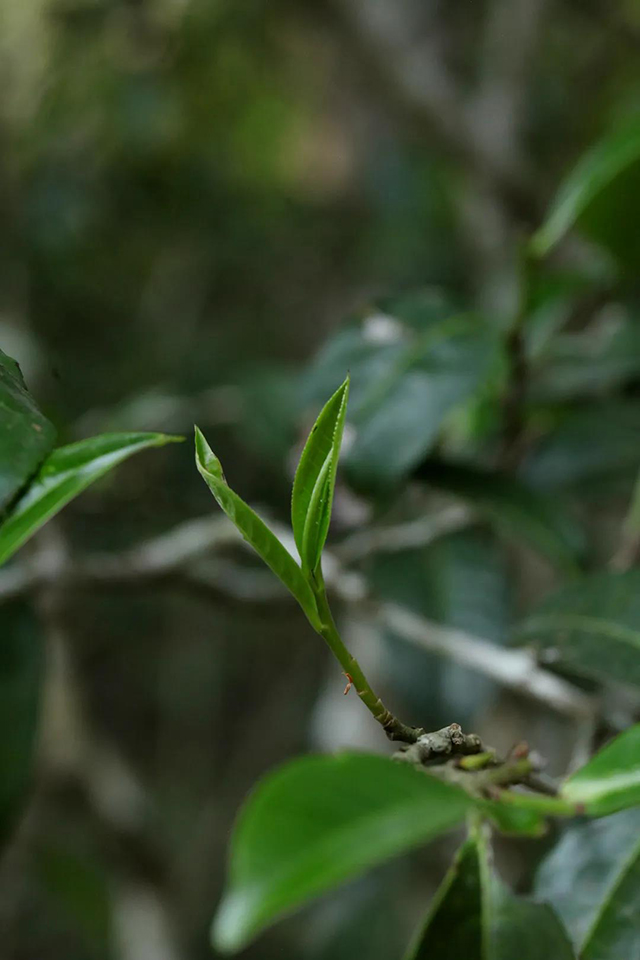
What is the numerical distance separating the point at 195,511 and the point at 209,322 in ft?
3.10

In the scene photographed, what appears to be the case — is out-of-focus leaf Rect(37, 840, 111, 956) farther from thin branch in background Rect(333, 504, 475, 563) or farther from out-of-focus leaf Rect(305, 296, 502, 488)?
out-of-focus leaf Rect(305, 296, 502, 488)

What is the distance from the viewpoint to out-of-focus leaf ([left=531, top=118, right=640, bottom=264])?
1.68ft

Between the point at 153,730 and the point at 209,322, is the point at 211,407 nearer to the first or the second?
the point at 209,322

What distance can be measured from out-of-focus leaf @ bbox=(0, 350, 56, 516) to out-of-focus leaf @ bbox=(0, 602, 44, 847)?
0.91ft

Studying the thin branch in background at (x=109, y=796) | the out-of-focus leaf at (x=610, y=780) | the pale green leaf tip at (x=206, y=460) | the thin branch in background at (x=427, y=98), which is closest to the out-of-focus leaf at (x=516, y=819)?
the out-of-focus leaf at (x=610, y=780)

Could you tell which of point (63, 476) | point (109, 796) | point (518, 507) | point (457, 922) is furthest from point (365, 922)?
point (63, 476)

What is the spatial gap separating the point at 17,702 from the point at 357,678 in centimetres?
37

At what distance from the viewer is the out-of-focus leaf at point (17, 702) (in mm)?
538

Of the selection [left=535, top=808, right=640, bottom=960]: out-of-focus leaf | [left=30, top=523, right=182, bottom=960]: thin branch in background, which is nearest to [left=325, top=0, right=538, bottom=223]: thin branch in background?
[left=30, top=523, right=182, bottom=960]: thin branch in background

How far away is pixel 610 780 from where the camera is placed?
11.0 inches

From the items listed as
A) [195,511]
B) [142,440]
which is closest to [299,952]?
[195,511]

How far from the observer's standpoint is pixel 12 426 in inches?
11.5

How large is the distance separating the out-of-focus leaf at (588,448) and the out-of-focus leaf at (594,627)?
0.20m

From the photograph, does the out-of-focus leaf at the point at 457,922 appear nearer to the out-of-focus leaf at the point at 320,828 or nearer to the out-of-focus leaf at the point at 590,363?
the out-of-focus leaf at the point at 320,828
